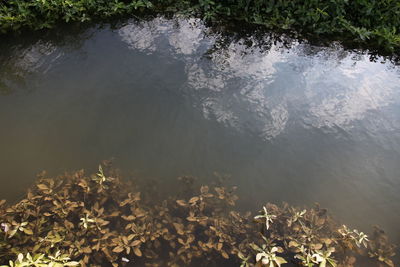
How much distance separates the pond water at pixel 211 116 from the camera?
4.13 meters

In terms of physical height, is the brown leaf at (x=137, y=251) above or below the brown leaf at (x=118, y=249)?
below

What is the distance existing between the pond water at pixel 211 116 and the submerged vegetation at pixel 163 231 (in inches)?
11.8

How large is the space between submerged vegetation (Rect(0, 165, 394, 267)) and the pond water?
0.30m

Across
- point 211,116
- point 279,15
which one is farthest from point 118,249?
point 279,15

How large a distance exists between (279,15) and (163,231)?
5914 millimetres

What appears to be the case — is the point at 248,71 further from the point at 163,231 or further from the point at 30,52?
the point at 30,52

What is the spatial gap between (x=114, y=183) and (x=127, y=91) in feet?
6.55

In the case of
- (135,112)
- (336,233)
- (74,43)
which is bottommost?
(336,233)

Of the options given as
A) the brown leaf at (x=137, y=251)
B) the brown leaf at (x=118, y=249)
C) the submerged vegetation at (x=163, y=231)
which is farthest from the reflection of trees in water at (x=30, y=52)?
the brown leaf at (x=137, y=251)

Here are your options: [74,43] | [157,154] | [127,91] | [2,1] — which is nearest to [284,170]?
[157,154]

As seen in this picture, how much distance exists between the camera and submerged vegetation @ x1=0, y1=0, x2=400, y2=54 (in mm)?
6430

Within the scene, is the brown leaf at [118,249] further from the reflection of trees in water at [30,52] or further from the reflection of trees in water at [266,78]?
the reflection of trees in water at [30,52]

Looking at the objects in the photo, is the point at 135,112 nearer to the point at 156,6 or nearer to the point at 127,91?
the point at 127,91

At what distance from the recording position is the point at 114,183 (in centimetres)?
394
